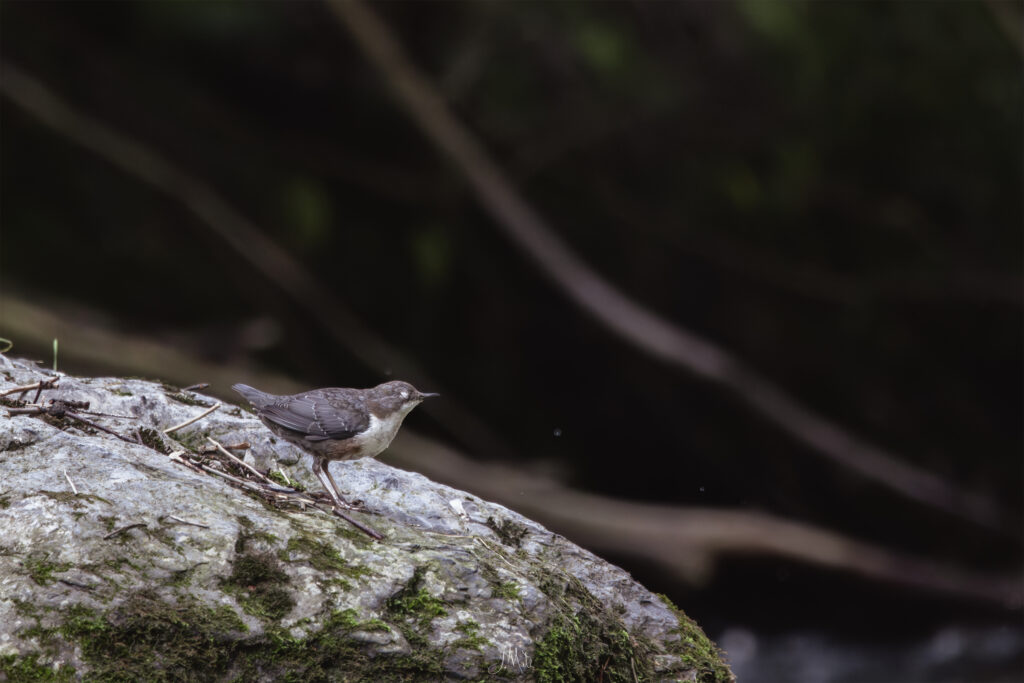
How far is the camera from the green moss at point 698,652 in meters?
2.52

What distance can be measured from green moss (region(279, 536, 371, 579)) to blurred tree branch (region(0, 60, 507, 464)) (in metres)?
3.83

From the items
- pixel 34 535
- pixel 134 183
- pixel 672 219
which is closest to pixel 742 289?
pixel 672 219

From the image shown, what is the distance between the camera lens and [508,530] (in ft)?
8.73

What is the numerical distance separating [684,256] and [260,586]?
217 inches

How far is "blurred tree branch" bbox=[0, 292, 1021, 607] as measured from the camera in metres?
5.35

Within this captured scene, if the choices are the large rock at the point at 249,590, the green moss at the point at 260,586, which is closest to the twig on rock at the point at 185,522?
the large rock at the point at 249,590

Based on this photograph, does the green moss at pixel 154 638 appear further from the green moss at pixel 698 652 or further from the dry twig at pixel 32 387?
the green moss at pixel 698 652

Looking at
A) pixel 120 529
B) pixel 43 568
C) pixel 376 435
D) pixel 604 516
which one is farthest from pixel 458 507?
pixel 604 516

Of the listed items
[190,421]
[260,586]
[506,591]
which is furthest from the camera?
[190,421]

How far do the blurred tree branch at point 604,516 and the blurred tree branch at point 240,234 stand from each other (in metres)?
0.46

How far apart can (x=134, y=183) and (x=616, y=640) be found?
4.90 m

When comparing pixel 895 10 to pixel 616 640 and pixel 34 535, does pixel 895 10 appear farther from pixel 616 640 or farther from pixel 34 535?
pixel 34 535

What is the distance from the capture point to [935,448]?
24.2 ft

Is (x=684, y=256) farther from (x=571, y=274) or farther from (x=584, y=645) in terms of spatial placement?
(x=584, y=645)
